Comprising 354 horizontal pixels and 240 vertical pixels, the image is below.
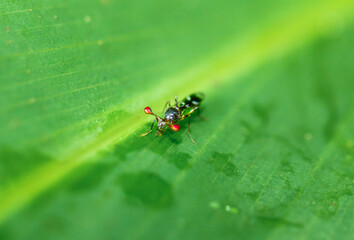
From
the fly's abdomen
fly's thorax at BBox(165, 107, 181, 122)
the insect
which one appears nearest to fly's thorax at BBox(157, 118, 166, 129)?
the insect

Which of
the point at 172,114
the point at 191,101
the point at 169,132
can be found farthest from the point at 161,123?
the point at 191,101

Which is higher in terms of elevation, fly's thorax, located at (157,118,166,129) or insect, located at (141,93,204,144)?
insect, located at (141,93,204,144)

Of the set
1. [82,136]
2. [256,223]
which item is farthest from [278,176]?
[82,136]

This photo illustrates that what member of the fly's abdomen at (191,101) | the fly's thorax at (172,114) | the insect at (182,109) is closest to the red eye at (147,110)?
the insect at (182,109)

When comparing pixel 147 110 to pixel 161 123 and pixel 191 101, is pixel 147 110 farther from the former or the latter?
pixel 191 101

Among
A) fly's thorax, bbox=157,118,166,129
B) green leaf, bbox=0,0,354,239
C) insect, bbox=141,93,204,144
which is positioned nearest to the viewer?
green leaf, bbox=0,0,354,239

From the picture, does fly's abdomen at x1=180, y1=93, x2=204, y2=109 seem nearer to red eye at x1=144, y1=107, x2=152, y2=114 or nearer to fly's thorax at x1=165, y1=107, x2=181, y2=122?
fly's thorax at x1=165, y1=107, x2=181, y2=122

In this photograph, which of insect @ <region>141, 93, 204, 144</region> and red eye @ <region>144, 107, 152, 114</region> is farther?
insect @ <region>141, 93, 204, 144</region>

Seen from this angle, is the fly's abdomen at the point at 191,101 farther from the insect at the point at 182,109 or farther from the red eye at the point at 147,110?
the red eye at the point at 147,110

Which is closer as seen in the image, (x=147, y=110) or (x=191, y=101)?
(x=147, y=110)

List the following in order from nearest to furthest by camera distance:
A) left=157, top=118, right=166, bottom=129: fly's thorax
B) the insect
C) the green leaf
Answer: the green leaf → left=157, top=118, right=166, bottom=129: fly's thorax → the insect
